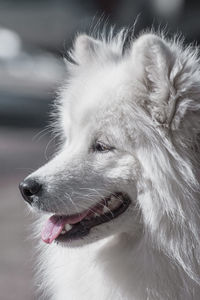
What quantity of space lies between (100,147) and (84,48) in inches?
35.0

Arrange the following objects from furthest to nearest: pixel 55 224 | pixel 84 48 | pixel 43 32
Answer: pixel 43 32, pixel 84 48, pixel 55 224

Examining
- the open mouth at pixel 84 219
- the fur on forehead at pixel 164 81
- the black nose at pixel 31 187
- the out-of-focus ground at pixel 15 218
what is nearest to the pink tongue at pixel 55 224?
the open mouth at pixel 84 219

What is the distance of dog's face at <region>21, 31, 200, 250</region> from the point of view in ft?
10.9

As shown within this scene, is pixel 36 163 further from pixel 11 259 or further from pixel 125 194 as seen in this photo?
pixel 125 194

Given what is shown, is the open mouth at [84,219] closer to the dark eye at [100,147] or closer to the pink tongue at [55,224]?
the pink tongue at [55,224]

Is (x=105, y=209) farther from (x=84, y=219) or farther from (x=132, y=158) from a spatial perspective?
(x=132, y=158)

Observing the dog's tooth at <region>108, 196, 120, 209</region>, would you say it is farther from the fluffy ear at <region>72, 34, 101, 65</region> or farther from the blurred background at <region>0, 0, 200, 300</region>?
the blurred background at <region>0, 0, 200, 300</region>

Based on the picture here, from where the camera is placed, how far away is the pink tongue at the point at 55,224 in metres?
3.57

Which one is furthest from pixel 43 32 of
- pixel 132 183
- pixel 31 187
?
pixel 132 183

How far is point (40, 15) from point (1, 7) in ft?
4.54

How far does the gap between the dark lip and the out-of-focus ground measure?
189 cm

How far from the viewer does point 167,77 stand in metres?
3.22

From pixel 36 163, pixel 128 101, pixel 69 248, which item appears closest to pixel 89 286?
pixel 69 248

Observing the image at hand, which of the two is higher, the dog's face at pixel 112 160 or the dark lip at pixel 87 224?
the dog's face at pixel 112 160
